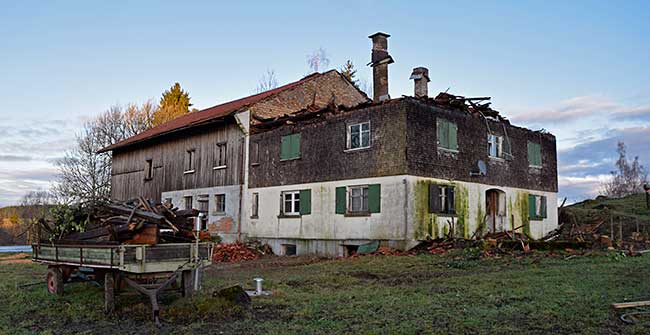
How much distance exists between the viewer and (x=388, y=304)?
977 cm

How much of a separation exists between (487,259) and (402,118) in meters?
5.58

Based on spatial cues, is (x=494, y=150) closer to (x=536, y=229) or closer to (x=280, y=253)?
(x=536, y=229)

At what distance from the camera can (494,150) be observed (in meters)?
23.4

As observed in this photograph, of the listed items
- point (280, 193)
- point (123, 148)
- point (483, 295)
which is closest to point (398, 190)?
point (280, 193)

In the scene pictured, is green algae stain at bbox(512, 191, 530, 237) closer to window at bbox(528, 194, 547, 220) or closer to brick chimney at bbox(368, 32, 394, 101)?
window at bbox(528, 194, 547, 220)

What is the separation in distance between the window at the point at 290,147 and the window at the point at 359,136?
9.42ft

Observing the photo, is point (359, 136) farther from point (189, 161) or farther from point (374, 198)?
point (189, 161)

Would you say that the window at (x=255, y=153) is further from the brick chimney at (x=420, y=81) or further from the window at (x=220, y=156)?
the brick chimney at (x=420, y=81)

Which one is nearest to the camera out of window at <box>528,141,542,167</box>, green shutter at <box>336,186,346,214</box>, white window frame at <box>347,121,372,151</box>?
white window frame at <box>347,121,372,151</box>

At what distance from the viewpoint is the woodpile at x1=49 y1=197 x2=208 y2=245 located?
920 centimetres

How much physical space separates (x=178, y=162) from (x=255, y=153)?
6.06m

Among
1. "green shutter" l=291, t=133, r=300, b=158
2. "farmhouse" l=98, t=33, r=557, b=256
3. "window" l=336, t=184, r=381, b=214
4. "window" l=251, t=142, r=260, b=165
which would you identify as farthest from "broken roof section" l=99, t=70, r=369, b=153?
"window" l=336, t=184, r=381, b=214

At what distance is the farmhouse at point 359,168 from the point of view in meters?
19.7

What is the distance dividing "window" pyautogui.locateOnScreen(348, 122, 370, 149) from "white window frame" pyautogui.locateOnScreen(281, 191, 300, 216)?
137 inches
